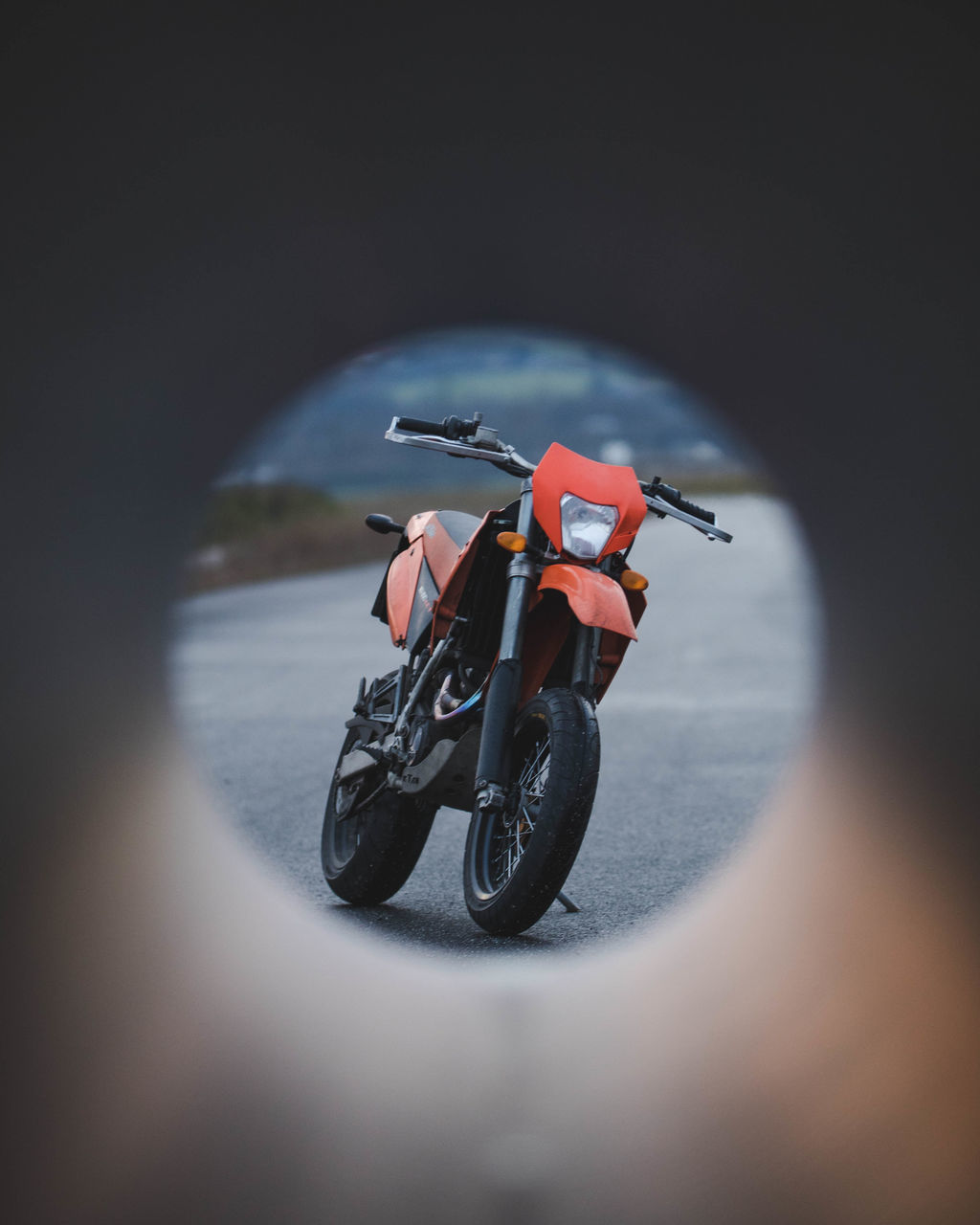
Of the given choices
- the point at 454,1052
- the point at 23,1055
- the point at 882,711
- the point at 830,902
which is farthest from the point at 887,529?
the point at 23,1055

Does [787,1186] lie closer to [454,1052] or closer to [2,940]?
[454,1052]

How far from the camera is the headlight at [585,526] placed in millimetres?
3158

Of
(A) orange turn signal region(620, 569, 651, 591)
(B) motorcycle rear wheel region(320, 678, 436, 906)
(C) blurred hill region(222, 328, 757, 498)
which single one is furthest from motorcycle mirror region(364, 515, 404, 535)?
(C) blurred hill region(222, 328, 757, 498)

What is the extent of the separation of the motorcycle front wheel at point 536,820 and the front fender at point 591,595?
196 mm

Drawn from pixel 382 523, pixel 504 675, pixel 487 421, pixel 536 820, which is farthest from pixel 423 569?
pixel 487 421

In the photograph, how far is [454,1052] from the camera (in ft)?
9.17

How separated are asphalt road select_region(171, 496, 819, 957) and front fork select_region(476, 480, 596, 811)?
50 cm

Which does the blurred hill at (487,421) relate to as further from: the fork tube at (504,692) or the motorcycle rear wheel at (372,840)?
the fork tube at (504,692)

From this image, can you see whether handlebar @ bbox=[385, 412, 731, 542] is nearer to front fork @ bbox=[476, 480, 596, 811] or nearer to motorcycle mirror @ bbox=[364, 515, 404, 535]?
front fork @ bbox=[476, 480, 596, 811]

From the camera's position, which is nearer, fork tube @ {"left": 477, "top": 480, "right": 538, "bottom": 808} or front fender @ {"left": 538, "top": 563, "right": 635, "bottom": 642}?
front fender @ {"left": 538, "top": 563, "right": 635, "bottom": 642}

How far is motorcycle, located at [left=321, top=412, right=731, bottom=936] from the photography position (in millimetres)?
3029

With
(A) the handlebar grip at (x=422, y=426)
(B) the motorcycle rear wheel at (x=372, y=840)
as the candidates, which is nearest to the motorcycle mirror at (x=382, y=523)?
(B) the motorcycle rear wheel at (x=372, y=840)

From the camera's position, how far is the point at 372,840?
371 cm

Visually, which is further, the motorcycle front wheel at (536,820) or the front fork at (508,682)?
the front fork at (508,682)
